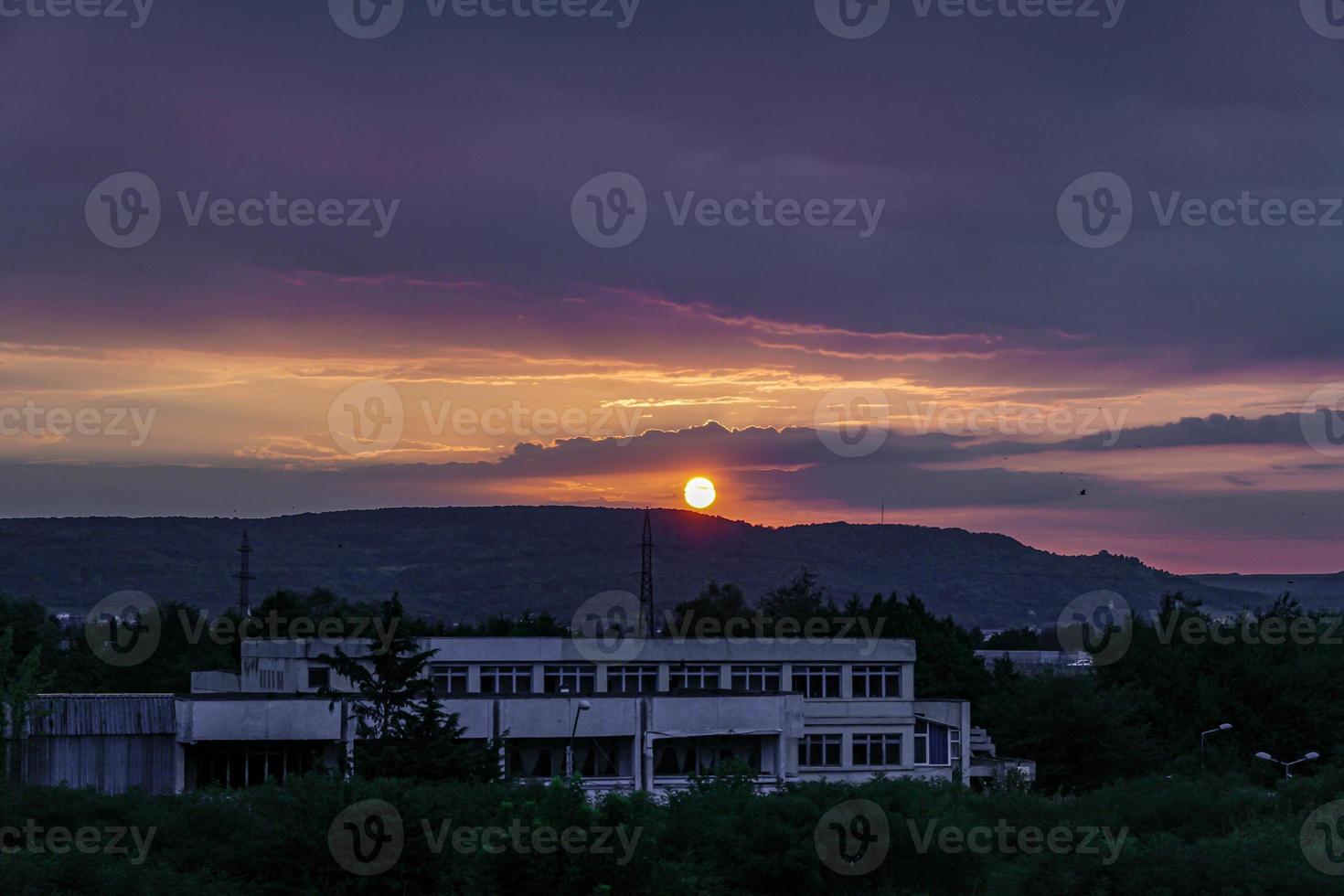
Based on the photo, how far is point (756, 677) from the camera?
205ft

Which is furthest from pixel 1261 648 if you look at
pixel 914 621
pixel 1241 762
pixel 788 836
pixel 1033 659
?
pixel 788 836

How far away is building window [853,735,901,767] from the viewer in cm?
5906

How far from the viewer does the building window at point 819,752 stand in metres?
57.3

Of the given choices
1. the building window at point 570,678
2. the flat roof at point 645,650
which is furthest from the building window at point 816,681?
the building window at point 570,678

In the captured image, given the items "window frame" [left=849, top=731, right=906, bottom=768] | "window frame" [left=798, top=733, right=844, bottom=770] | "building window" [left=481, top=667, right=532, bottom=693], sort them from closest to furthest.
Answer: "window frame" [left=798, top=733, right=844, bottom=770]
"window frame" [left=849, top=731, right=906, bottom=768]
"building window" [left=481, top=667, right=532, bottom=693]

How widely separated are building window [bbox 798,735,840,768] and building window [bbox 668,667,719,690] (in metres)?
5.60

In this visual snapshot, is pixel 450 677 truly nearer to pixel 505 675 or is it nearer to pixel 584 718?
pixel 505 675

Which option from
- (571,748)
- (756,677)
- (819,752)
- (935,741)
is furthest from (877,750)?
(571,748)

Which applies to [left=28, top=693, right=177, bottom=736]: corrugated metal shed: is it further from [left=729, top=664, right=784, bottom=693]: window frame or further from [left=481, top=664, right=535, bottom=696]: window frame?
[left=729, top=664, right=784, bottom=693]: window frame

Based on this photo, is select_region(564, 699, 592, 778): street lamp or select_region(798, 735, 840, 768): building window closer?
select_region(564, 699, 592, 778): street lamp

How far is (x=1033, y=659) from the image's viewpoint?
4847 inches

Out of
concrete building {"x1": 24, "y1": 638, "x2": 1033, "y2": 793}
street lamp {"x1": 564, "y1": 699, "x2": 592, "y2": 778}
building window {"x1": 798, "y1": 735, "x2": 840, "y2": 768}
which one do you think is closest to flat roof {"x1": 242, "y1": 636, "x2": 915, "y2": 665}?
concrete building {"x1": 24, "y1": 638, "x2": 1033, "y2": 793}

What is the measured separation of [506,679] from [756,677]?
10.1 meters

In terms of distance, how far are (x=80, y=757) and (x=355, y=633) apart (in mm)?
14477
